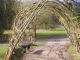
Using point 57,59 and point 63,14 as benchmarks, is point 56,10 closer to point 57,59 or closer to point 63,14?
point 63,14

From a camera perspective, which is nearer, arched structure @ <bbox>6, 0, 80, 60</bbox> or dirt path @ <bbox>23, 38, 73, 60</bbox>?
arched structure @ <bbox>6, 0, 80, 60</bbox>

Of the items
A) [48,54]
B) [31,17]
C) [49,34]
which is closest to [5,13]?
[48,54]

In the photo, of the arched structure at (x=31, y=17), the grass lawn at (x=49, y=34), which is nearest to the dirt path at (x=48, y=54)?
the arched structure at (x=31, y=17)

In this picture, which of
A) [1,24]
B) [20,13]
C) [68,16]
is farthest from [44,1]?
[1,24]

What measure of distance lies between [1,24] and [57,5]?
477 inches

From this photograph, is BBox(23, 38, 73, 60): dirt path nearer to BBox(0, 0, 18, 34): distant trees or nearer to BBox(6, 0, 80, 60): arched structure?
BBox(6, 0, 80, 60): arched structure

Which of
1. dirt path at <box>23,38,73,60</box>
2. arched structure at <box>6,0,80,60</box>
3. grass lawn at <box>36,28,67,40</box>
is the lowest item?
grass lawn at <box>36,28,67,40</box>

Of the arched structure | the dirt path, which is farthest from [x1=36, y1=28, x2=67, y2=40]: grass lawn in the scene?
the arched structure

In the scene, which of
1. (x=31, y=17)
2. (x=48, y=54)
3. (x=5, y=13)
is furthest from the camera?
(x=5, y=13)

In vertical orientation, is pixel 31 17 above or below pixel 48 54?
above

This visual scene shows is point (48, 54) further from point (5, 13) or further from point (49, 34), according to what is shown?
point (49, 34)

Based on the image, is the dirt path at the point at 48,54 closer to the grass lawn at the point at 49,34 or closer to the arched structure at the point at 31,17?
the arched structure at the point at 31,17

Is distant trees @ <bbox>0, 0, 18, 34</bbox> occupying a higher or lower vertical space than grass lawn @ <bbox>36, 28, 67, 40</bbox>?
higher

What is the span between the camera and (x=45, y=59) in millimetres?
9836
